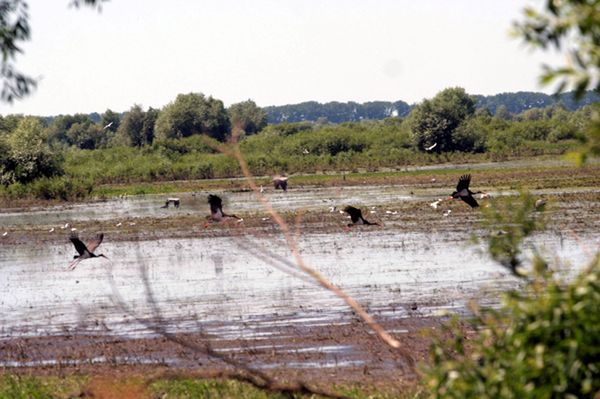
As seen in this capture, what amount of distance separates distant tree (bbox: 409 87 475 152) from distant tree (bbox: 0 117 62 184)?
2652cm

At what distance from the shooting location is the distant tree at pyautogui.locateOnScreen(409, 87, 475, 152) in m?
73.3

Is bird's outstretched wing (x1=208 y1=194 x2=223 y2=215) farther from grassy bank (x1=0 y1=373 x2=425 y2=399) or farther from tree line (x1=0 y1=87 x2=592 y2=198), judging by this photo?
tree line (x1=0 y1=87 x2=592 y2=198)

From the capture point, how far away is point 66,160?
236ft

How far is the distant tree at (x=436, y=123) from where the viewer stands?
7331cm

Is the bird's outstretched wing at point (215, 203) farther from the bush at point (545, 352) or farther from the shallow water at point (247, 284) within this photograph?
the bush at point (545, 352)

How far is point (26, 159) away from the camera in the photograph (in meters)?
57.5

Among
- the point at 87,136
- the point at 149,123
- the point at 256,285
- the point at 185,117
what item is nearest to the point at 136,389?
the point at 256,285

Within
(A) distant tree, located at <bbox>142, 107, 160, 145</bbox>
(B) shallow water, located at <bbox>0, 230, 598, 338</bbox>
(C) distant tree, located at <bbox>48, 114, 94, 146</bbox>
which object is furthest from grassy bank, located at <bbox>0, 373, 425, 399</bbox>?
(C) distant tree, located at <bbox>48, 114, 94, 146</bbox>

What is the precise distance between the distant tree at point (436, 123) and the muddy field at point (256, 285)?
3419 centimetres

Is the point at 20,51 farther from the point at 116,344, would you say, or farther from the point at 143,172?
the point at 143,172

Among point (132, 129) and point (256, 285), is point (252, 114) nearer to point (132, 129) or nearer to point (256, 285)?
point (132, 129)

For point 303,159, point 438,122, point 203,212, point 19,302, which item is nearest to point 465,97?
point 438,122

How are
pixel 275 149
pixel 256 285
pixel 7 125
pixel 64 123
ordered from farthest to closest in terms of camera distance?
1. pixel 64 123
2. pixel 275 149
3. pixel 7 125
4. pixel 256 285

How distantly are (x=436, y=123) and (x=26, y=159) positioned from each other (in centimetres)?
2940
